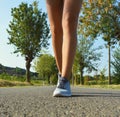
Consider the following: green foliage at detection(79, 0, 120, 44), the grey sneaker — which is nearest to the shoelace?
the grey sneaker

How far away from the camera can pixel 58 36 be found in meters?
4.57

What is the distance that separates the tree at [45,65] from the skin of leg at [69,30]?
55.8 m

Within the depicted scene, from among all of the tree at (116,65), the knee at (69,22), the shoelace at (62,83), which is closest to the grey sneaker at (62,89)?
the shoelace at (62,83)

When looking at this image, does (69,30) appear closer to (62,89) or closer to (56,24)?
(56,24)

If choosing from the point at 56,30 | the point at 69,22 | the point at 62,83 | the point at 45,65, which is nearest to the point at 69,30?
the point at 69,22

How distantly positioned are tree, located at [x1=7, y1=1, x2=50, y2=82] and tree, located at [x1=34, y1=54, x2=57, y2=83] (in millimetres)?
12290

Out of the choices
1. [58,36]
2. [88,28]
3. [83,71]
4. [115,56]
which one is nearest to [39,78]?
[83,71]

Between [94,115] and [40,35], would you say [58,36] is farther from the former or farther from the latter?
[40,35]

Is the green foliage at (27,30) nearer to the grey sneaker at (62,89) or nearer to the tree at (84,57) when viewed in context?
the tree at (84,57)

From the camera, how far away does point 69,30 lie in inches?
163

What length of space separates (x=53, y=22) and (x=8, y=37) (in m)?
44.3

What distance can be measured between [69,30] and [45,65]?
5747 centimetres

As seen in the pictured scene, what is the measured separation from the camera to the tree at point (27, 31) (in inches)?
1841

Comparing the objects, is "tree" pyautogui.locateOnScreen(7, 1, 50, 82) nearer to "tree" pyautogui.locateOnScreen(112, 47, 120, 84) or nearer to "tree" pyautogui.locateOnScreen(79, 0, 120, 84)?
"tree" pyautogui.locateOnScreen(112, 47, 120, 84)
